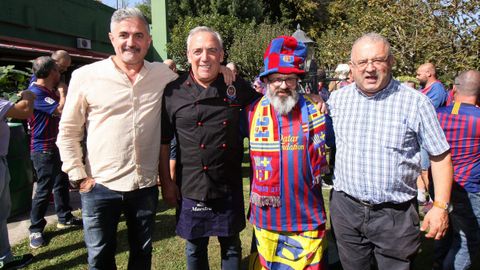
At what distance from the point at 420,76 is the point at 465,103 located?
3044mm

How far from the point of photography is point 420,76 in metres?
5.68

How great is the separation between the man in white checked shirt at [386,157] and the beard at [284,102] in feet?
1.09

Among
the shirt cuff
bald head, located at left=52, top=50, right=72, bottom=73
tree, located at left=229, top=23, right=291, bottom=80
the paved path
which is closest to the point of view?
the shirt cuff

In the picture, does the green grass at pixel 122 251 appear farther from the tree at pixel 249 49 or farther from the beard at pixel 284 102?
the tree at pixel 249 49

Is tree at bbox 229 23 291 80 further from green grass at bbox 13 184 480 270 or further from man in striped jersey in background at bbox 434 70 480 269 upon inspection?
man in striped jersey in background at bbox 434 70 480 269

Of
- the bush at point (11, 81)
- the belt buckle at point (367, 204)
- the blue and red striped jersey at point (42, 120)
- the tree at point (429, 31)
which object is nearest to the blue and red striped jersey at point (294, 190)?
the belt buckle at point (367, 204)

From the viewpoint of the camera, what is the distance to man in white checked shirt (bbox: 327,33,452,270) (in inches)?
84.5

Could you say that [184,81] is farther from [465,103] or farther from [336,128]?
[465,103]

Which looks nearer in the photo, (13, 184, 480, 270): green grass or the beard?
the beard

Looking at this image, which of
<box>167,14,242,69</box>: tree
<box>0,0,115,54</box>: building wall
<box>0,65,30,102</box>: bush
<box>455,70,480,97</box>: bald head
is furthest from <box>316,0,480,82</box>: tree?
<box>0,0,115,54</box>: building wall

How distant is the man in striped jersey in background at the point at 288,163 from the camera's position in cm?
230

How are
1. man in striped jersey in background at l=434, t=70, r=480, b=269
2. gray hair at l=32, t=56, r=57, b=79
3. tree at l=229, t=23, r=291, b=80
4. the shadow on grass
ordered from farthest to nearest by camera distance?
1. tree at l=229, t=23, r=291, b=80
2. gray hair at l=32, t=56, r=57, b=79
3. the shadow on grass
4. man in striped jersey in background at l=434, t=70, r=480, b=269

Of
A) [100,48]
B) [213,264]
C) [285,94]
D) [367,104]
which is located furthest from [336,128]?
[100,48]

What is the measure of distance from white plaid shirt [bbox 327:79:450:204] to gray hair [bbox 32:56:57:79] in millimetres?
3322
